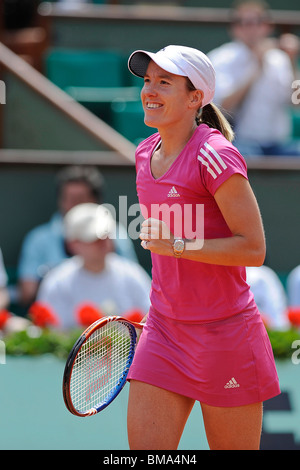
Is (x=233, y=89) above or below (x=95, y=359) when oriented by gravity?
above

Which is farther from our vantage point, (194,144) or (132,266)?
(132,266)

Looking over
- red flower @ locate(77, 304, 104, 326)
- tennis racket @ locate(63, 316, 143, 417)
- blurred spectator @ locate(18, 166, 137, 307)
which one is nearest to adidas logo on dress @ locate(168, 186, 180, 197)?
tennis racket @ locate(63, 316, 143, 417)

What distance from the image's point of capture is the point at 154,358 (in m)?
2.81

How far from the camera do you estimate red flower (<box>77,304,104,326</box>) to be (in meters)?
4.49

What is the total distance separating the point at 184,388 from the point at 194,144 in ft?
2.54

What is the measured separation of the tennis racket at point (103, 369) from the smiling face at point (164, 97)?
2.25 ft

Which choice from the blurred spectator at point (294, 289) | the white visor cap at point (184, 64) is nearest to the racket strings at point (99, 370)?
the white visor cap at point (184, 64)

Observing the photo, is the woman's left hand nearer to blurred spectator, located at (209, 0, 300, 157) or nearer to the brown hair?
the brown hair

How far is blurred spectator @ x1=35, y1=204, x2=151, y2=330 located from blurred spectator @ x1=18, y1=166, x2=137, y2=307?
362 mm

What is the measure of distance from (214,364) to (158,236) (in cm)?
48

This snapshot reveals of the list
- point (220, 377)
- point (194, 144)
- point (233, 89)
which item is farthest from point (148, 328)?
point (233, 89)

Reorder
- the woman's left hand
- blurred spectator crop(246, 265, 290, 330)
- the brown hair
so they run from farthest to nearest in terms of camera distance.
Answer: blurred spectator crop(246, 265, 290, 330), the brown hair, the woman's left hand

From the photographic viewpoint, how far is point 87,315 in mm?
4496
